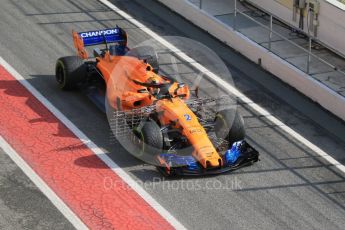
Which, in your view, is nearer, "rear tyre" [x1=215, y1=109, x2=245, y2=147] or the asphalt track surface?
the asphalt track surface

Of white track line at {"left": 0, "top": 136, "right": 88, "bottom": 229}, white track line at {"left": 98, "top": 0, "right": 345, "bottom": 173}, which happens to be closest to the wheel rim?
white track line at {"left": 0, "top": 136, "right": 88, "bottom": 229}

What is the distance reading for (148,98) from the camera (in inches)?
688

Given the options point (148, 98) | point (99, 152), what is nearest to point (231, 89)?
point (148, 98)

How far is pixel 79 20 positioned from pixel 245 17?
458cm

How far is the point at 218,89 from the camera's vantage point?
20.3 metres

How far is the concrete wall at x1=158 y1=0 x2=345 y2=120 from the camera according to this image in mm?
19531

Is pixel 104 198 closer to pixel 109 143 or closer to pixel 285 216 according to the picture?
pixel 109 143

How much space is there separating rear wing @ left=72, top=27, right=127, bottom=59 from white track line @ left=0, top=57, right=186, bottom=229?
1.44 metres

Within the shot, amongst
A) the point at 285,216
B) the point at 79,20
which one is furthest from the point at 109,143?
the point at 79,20

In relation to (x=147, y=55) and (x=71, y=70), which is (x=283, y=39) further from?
(x=71, y=70)

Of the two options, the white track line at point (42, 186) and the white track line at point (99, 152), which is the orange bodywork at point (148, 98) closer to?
the white track line at point (99, 152)

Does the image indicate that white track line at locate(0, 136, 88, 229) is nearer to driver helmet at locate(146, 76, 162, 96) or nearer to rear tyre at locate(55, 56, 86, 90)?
rear tyre at locate(55, 56, 86, 90)

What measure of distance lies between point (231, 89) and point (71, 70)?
3995mm

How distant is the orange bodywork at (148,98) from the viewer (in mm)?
16500
